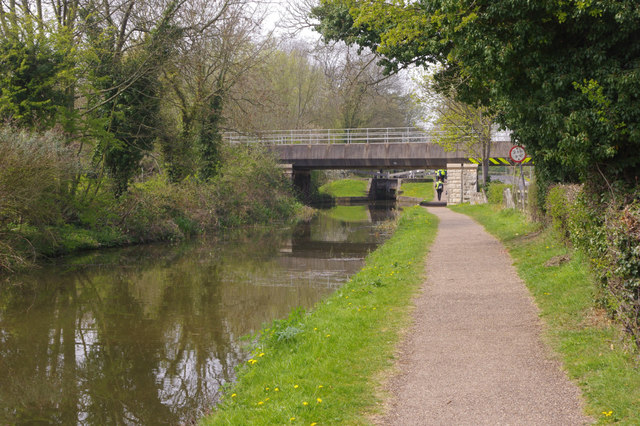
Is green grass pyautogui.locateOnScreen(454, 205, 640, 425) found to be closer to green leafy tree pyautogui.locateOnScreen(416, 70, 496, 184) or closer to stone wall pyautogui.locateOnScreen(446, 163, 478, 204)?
green leafy tree pyautogui.locateOnScreen(416, 70, 496, 184)

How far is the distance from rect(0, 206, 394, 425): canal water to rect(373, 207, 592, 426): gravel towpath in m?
2.60

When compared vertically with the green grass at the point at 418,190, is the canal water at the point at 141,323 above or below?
below

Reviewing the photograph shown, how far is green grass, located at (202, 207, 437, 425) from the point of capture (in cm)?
543

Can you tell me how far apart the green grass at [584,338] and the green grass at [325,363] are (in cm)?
195

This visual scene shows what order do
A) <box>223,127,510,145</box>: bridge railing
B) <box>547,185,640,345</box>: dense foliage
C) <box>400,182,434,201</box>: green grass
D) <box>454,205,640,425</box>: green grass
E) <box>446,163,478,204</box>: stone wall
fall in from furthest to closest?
1. <box>400,182,434,201</box>: green grass
2. <box>446,163,478,204</box>: stone wall
3. <box>223,127,510,145</box>: bridge railing
4. <box>547,185,640,345</box>: dense foliage
5. <box>454,205,640,425</box>: green grass

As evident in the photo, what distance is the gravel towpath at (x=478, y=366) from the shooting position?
5.11 m

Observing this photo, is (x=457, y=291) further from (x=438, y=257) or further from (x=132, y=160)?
(x=132, y=160)

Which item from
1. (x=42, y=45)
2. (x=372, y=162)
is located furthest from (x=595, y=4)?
(x=372, y=162)

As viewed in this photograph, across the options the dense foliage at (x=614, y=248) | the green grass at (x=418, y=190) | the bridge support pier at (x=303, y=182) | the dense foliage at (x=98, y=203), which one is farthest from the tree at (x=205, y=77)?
the green grass at (x=418, y=190)

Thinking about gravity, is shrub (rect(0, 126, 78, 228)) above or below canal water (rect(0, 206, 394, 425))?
above

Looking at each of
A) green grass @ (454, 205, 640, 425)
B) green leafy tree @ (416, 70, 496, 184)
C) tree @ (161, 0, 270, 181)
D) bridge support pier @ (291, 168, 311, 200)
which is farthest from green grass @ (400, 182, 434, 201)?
green grass @ (454, 205, 640, 425)

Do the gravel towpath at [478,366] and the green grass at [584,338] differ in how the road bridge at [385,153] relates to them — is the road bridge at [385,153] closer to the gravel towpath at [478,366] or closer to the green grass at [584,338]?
the green grass at [584,338]

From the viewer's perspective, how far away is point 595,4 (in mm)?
6613

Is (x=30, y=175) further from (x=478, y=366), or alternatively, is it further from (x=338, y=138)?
(x=338, y=138)
